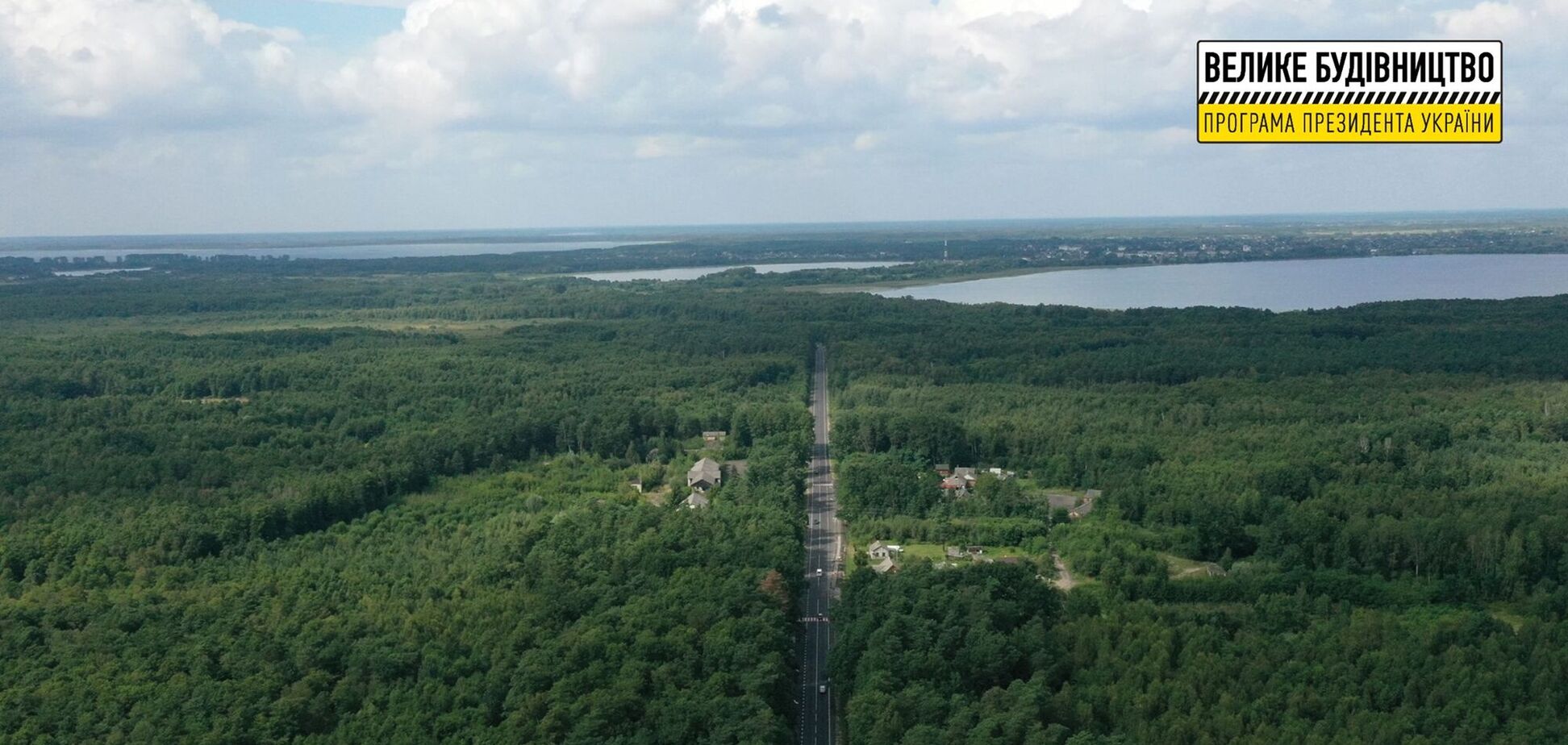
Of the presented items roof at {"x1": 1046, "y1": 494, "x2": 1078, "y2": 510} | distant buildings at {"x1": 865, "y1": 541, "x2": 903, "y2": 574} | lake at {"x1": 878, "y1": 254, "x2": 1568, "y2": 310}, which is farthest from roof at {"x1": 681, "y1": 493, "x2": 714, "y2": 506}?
lake at {"x1": 878, "y1": 254, "x2": 1568, "y2": 310}

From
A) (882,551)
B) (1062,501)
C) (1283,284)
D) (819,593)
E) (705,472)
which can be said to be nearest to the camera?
(819,593)

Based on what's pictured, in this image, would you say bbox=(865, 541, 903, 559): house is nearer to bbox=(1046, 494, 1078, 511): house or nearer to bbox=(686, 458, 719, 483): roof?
bbox=(1046, 494, 1078, 511): house

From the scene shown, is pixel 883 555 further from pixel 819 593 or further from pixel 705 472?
pixel 705 472

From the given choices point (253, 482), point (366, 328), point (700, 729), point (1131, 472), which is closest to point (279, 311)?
point (366, 328)

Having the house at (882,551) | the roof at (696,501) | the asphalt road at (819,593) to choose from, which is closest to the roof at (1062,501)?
the asphalt road at (819,593)

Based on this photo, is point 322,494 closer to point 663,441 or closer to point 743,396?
point 663,441

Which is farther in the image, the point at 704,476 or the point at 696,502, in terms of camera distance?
the point at 704,476

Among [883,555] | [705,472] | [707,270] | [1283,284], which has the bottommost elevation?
[883,555]

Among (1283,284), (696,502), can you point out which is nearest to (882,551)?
(696,502)
